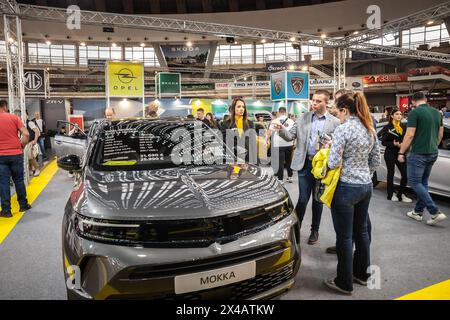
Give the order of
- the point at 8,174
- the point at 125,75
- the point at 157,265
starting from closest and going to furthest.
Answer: the point at 157,265
the point at 8,174
the point at 125,75

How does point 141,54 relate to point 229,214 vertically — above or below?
above

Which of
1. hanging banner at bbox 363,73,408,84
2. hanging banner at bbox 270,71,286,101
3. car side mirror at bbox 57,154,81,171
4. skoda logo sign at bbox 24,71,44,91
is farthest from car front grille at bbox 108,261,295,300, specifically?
hanging banner at bbox 363,73,408,84

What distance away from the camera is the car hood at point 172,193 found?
6.25ft

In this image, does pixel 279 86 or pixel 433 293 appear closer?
pixel 433 293

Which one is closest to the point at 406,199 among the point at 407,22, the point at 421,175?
the point at 421,175

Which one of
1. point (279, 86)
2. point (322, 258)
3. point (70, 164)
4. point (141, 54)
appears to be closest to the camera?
point (70, 164)

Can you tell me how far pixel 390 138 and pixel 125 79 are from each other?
9.30m

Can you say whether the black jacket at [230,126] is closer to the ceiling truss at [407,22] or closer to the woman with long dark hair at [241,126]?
the woman with long dark hair at [241,126]

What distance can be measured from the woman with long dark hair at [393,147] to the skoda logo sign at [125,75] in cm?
907

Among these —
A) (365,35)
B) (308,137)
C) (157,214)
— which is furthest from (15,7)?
(365,35)

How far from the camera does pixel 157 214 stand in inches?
73.8

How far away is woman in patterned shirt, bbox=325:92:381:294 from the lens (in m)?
2.49

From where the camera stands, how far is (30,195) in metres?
6.42

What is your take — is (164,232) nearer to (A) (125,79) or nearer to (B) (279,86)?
(A) (125,79)
